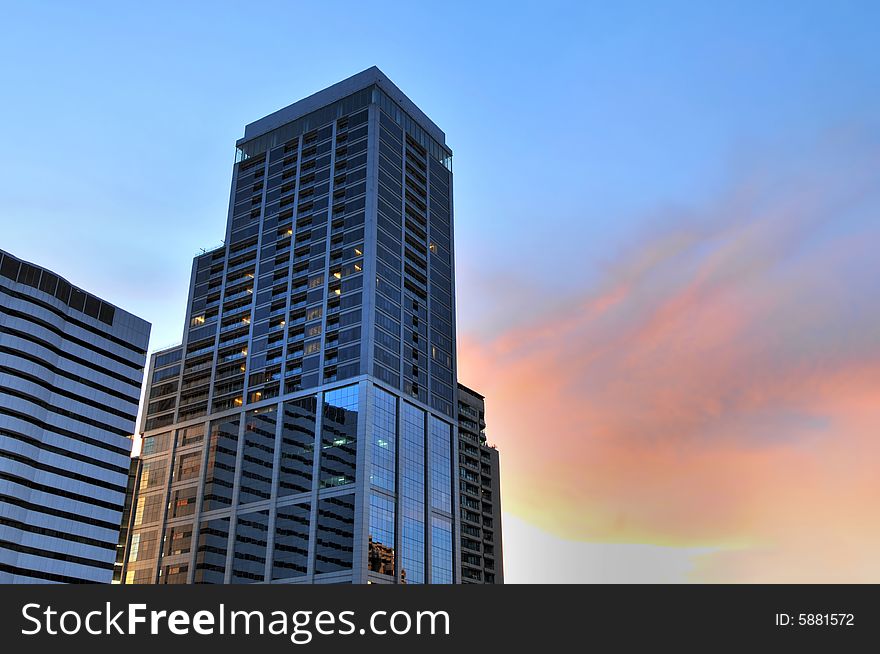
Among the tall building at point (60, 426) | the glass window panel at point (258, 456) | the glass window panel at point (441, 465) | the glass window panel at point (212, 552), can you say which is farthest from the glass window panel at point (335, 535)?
the tall building at point (60, 426)

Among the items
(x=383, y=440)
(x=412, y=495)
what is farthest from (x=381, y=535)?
(x=383, y=440)

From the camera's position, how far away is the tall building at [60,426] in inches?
5207

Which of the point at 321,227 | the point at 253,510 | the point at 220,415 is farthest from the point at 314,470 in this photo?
the point at 321,227

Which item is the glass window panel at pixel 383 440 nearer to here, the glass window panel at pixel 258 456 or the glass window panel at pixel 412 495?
the glass window panel at pixel 412 495

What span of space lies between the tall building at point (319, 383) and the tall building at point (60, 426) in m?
25.1

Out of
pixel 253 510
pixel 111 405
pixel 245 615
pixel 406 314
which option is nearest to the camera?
pixel 245 615

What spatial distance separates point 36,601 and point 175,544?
155940mm

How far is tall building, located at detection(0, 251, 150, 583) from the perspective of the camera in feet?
434

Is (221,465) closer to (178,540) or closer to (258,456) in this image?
(258,456)

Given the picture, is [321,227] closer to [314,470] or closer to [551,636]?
[314,470]

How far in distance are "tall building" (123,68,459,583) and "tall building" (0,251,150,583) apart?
82.3ft

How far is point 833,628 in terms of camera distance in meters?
25.8

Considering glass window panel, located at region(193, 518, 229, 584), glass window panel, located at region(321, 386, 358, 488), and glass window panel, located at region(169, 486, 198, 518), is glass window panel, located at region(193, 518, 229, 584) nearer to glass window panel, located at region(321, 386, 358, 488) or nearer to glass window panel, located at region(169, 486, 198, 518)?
glass window panel, located at region(169, 486, 198, 518)

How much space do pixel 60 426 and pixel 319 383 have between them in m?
46.1
